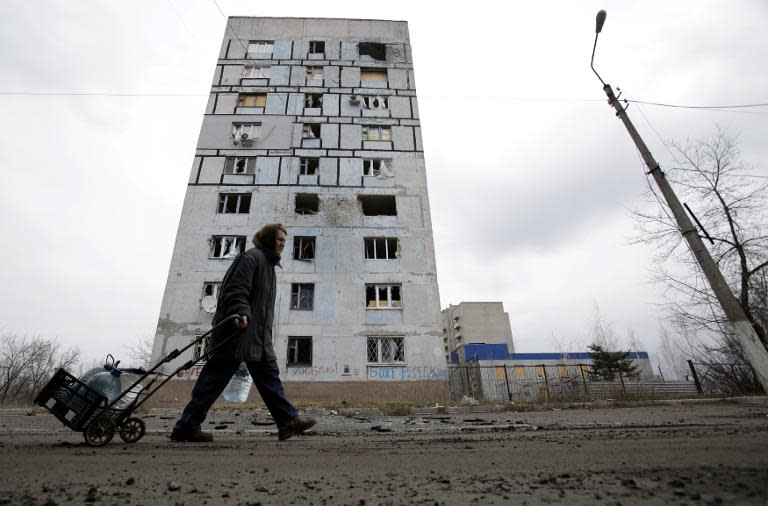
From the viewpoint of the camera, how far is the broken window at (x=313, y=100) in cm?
2133

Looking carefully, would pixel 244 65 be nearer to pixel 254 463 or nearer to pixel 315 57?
pixel 315 57

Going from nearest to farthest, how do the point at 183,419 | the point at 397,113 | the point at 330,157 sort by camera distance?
the point at 183,419 → the point at 330,157 → the point at 397,113

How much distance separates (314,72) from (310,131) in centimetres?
488

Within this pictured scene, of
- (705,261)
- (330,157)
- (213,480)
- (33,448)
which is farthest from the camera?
(330,157)

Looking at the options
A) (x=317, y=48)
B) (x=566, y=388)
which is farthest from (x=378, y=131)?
(x=566, y=388)

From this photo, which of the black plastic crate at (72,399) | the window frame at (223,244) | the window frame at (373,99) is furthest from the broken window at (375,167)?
the black plastic crate at (72,399)

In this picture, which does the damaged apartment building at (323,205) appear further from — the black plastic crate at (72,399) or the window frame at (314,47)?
the black plastic crate at (72,399)

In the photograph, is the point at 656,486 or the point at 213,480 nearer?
the point at 656,486

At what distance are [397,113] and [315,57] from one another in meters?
7.00

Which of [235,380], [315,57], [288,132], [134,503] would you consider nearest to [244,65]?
[315,57]

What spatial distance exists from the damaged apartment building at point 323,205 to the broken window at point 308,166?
12 centimetres

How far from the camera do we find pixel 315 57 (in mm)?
22984

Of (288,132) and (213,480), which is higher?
(288,132)

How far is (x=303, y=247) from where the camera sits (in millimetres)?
17469
